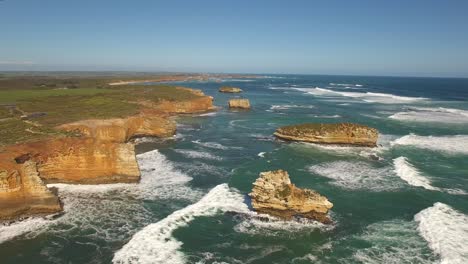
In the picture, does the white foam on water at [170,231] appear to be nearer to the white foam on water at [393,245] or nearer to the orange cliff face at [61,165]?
the orange cliff face at [61,165]

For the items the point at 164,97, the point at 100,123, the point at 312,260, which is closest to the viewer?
the point at 312,260

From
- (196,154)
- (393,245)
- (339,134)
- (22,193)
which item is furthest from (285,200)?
(339,134)

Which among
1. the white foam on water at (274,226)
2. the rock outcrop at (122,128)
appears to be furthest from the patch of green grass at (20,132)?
the white foam on water at (274,226)

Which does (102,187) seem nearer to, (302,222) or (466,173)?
(302,222)

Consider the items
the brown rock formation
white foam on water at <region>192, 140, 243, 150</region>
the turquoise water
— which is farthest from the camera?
white foam on water at <region>192, 140, 243, 150</region>

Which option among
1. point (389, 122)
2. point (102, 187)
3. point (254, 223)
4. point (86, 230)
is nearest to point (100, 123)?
point (102, 187)

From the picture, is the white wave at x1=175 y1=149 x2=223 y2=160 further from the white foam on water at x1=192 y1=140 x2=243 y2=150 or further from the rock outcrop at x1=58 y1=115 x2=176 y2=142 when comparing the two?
the rock outcrop at x1=58 y1=115 x2=176 y2=142

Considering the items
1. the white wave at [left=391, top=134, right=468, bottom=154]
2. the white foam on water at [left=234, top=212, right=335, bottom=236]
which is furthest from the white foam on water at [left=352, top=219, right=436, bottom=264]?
the white wave at [left=391, top=134, right=468, bottom=154]
